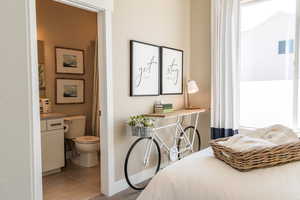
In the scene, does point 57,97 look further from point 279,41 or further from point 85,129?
point 279,41

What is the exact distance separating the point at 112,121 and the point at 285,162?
5.61 ft

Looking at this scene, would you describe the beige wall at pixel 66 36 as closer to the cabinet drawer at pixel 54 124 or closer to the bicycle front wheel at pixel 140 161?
the cabinet drawer at pixel 54 124

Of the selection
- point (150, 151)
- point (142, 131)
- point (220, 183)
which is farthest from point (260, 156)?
point (150, 151)

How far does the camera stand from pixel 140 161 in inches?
112

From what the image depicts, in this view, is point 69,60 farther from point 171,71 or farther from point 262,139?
point 262,139

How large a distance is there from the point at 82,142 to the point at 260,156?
269 cm

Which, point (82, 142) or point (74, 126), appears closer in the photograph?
point (82, 142)

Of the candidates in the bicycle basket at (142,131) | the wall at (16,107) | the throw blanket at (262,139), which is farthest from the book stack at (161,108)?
the wall at (16,107)

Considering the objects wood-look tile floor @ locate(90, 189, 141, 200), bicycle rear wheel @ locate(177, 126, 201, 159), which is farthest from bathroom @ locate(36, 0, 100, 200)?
bicycle rear wheel @ locate(177, 126, 201, 159)

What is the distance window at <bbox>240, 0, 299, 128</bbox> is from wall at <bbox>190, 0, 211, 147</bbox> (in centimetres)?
52

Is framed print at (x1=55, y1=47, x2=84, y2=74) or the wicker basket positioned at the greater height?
framed print at (x1=55, y1=47, x2=84, y2=74)

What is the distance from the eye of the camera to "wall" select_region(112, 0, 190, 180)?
2518 millimetres

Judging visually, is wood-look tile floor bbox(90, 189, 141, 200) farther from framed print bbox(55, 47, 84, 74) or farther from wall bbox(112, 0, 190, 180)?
framed print bbox(55, 47, 84, 74)

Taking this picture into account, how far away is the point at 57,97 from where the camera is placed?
368cm
